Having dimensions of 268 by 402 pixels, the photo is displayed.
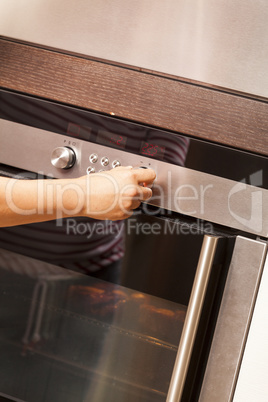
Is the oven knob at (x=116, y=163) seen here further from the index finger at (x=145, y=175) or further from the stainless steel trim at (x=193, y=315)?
the stainless steel trim at (x=193, y=315)

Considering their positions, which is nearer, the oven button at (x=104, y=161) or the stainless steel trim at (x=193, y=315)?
the stainless steel trim at (x=193, y=315)

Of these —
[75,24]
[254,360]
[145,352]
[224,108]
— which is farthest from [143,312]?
[75,24]

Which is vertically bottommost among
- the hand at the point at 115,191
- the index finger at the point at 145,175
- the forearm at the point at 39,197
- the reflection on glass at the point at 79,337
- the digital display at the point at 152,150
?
the reflection on glass at the point at 79,337

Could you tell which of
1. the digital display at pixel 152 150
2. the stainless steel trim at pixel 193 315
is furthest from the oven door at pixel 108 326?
the digital display at pixel 152 150

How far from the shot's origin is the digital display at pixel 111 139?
2.54 feet

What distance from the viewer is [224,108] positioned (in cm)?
72

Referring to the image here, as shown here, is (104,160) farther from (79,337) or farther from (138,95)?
(79,337)

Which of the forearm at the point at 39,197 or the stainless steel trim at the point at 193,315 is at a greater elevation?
the forearm at the point at 39,197

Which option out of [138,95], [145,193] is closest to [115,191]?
[145,193]

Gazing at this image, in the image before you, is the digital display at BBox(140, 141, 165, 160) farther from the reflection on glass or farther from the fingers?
the reflection on glass

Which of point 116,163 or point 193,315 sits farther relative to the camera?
point 116,163

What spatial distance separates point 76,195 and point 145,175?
0.35ft

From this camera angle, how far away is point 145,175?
29.0 inches

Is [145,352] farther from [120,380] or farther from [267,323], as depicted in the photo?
[267,323]
